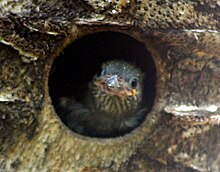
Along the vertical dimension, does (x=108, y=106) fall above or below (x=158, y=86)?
below

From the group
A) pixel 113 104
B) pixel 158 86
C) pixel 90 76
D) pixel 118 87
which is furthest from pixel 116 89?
pixel 90 76

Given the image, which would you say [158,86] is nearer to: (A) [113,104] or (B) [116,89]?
(B) [116,89]

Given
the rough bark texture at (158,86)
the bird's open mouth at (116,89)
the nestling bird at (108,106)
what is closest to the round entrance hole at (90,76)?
the nestling bird at (108,106)

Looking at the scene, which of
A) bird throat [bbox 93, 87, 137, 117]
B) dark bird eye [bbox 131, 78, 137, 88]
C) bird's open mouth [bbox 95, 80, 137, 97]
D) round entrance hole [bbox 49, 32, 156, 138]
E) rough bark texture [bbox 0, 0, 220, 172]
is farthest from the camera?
bird throat [bbox 93, 87, 137, 117]

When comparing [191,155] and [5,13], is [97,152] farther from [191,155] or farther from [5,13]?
[5,13]

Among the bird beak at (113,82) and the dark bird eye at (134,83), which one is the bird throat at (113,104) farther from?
the bird beak at (113,82)

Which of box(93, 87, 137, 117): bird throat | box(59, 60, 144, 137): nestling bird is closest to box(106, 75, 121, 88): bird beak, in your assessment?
box(59, 60, 144, 137): nestling bird

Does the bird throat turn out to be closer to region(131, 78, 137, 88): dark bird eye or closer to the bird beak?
region(131, 78, 137, 88): dark bird eye

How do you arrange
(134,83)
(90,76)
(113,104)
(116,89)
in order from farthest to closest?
1. (90,76)
2. (113,104)
3. (134,83)
4. (116,89)
